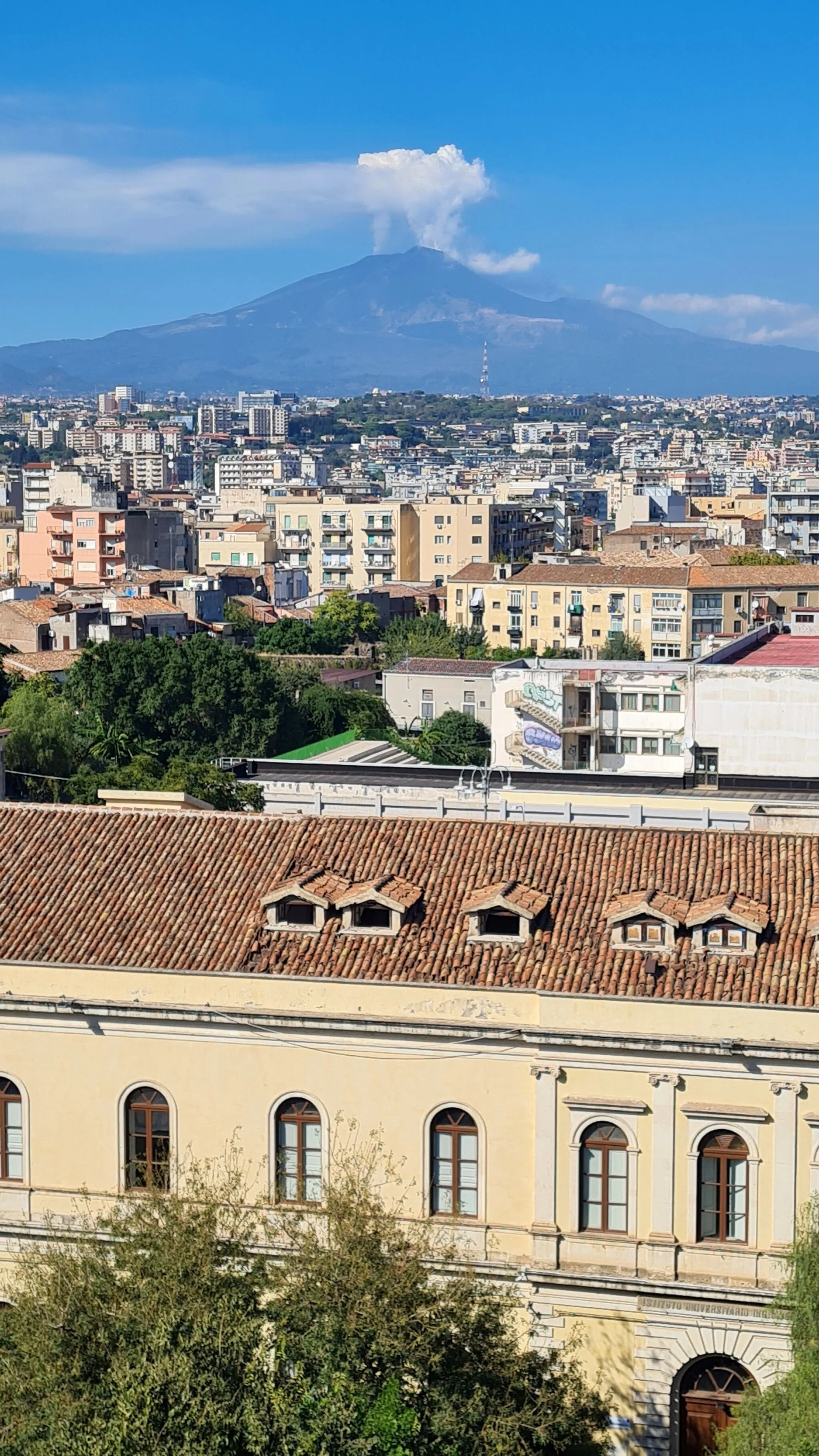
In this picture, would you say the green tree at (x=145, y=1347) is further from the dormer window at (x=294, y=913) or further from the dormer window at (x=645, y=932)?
the dormer window at (x=645, y=932)

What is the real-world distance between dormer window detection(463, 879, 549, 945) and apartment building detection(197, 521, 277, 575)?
11890 cm

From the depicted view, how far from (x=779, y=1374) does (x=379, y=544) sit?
122 metres

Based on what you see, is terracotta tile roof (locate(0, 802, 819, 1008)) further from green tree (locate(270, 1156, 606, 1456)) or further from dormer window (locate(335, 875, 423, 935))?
green tree (locate(270, 1156, 606, 1456))

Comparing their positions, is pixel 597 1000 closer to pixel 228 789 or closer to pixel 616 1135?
pixel 616 1135

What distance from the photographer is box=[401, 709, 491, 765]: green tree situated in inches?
3152

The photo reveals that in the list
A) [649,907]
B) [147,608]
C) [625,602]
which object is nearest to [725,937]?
[649,907]

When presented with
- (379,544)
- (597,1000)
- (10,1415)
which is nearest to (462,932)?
(597,1000)

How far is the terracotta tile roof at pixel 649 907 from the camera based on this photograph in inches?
1061

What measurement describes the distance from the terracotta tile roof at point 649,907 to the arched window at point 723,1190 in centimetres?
266

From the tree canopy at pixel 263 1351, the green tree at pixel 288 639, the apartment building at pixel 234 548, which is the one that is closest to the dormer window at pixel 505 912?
the tree canopy at pixel 263 1351

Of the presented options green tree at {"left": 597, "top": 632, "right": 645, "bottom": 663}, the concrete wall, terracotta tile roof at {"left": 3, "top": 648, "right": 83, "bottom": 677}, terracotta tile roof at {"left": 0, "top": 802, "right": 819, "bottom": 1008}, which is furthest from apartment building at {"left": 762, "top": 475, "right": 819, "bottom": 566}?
terracotta tile roof at {"left": 0, "top": 802, "right": 819, "bottom": 1008}

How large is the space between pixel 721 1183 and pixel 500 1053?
3.06m

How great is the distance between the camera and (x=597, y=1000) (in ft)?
86.8

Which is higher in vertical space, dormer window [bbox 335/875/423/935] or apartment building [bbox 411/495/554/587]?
dormer window [bbox 335/875/423/935]
